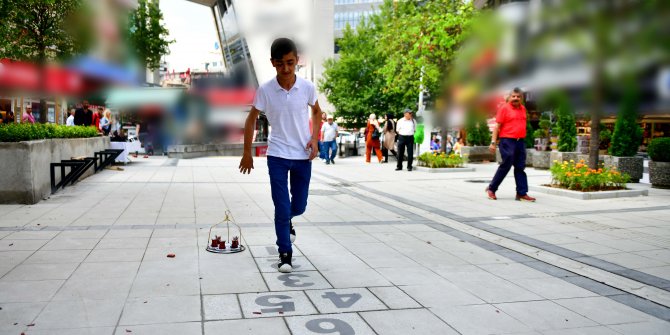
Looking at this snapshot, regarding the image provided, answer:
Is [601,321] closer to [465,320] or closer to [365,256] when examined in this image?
[465,320]

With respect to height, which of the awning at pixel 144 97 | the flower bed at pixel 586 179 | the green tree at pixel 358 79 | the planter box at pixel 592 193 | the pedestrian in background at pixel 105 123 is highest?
the green tree at pixel 358 79

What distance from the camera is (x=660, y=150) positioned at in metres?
11.7

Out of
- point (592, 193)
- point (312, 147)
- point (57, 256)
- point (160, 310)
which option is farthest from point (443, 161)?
point (160, 310)

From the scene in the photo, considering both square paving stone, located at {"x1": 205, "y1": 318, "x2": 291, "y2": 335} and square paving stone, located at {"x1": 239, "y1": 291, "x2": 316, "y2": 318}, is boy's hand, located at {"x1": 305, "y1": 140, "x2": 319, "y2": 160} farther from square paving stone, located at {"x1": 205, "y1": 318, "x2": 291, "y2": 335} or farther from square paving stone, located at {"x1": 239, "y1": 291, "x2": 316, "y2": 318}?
square paving stone, located at {"x1": 205, "y1": 318, "x2": 291, "y2": 335}

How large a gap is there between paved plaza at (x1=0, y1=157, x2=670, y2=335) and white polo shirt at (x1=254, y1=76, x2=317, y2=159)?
102 centimetres

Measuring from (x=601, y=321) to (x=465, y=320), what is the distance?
2.89 feet

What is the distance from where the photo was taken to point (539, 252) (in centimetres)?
560

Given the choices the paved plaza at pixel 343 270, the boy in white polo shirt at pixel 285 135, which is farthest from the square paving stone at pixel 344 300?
the boy in white polo shirt at pixel 285 135

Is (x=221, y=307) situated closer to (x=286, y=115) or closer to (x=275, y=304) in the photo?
(x=275, y=304)

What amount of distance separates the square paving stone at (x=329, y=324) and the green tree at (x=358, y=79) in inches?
1320

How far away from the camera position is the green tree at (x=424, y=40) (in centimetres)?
1659

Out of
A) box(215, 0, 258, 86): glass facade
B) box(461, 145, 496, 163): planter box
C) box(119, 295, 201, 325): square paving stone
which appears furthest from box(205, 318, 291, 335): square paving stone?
box(215, 0, 258, 86): glass facade

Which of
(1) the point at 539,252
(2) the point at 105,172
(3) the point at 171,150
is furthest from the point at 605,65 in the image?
(3) the point at 171,150

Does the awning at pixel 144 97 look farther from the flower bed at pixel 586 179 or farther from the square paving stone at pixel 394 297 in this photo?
the square paving stone at pixel 394 297
